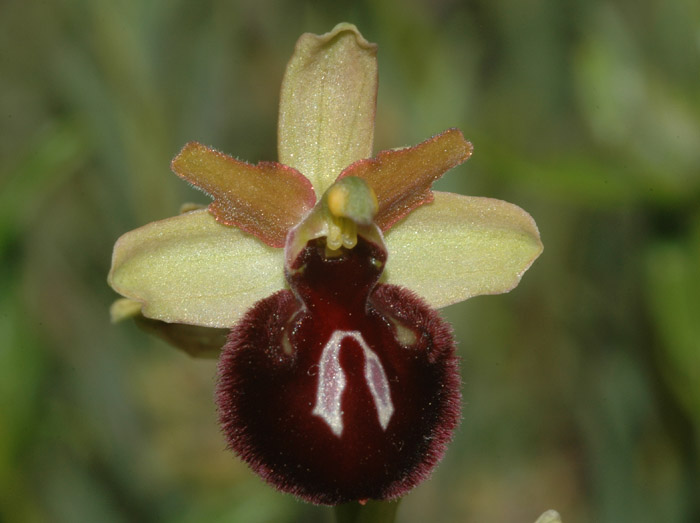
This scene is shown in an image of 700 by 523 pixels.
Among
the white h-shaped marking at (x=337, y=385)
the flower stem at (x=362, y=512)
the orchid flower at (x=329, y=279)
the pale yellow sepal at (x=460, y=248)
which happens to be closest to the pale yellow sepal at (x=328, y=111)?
the orchid flower at (x=329, y=279)

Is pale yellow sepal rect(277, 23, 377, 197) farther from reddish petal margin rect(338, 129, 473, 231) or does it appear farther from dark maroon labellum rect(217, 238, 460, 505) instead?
dark maroon labellum rect(217, 238, 460, 505)

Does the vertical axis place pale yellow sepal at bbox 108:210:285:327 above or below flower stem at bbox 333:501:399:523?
above

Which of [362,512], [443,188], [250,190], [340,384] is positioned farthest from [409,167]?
[443,188]

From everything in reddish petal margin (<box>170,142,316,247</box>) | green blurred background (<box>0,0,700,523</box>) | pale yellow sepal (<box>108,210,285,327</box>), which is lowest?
green blurred background (<box>0,0,700,523</box>)

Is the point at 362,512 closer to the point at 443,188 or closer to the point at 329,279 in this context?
the point at 329,279

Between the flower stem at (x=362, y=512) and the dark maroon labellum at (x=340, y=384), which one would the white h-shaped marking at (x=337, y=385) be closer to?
the dark maroon labellum at (x=340, y=384)

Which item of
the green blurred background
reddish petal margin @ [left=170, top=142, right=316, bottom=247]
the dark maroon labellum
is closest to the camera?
the dark maroon labellum

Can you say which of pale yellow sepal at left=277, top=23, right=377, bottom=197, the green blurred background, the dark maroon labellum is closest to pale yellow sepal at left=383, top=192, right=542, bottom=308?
the dark maroon labellum

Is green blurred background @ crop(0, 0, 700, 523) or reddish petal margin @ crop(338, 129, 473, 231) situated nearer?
reddish petal margin @ crop(338, 129, 473, 231)
